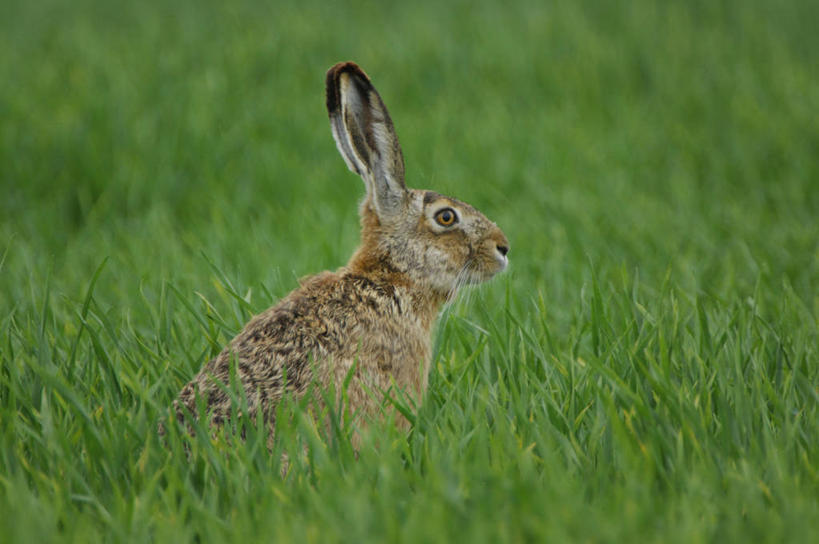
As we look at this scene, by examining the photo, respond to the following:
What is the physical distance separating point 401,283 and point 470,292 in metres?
0.67

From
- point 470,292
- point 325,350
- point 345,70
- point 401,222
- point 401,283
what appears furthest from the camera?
point 470,292

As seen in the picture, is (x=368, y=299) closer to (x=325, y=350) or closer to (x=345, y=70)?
(x=325, y=350)

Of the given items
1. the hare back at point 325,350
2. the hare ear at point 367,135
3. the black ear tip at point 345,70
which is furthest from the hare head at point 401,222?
the hare back at point 325,350

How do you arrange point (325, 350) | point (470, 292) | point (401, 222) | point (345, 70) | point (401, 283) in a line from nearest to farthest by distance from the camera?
Answer: point (325, 350) < point (345, 70) < point (401, 283) < point (401, 222) < point (470, 292)

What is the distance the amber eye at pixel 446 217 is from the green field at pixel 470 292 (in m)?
0.40

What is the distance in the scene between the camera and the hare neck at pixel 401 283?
3.87 meters

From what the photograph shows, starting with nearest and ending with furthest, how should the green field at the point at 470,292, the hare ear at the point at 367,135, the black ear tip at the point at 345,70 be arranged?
the green field at the point at 470,292
the black ear tip at the point at 345,70
the hare ear at the point at 367,135

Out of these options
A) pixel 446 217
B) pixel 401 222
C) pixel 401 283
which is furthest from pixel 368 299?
pixel 446 217

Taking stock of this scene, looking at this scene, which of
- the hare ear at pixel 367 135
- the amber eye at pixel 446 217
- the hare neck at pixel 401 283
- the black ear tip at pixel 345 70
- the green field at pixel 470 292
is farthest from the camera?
the amber eye at pixel 446 217

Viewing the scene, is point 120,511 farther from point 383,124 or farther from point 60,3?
point 60,3

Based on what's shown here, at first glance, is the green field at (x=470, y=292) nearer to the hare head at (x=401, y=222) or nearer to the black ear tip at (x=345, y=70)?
the hare head at (x=401, y=222)

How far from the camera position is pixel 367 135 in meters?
3.95

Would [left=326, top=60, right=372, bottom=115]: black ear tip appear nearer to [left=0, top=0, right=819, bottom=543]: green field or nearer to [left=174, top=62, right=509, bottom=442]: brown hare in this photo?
[left=174, top=62, right=509, bottom=442]: brown hare

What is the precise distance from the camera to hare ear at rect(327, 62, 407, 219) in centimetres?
375
